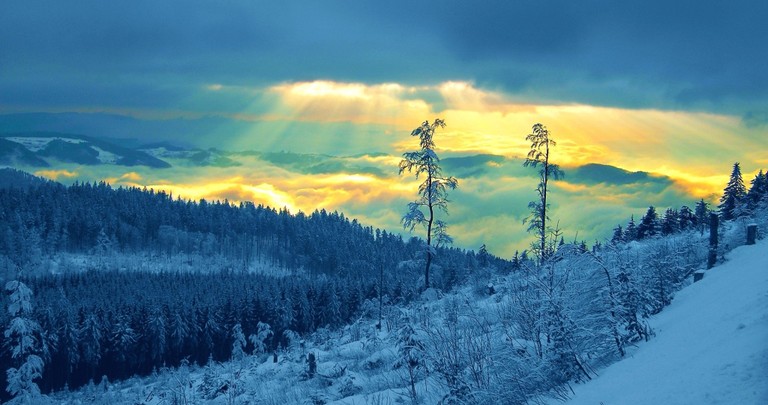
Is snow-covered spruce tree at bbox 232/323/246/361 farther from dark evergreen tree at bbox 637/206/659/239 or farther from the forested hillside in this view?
dark evergreen tree at bbox 637/206/659/239

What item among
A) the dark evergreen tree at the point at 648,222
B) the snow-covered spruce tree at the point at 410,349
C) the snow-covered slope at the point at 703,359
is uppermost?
the dark evergreen tree at the point at 648,222

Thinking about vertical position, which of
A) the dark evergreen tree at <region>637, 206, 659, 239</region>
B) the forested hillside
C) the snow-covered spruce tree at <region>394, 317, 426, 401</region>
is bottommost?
the forested hillside

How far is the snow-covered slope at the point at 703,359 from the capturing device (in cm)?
468

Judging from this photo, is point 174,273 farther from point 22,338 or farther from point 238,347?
point 22,338

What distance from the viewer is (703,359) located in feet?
17.8

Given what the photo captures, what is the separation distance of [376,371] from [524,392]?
16.8ft

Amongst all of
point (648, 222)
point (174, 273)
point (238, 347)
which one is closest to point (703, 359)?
point (238, 347)

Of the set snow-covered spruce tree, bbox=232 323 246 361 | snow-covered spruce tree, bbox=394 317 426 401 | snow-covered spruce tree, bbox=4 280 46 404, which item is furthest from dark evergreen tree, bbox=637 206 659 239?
snow-covered spruce tree, bbox=4 280 46 404

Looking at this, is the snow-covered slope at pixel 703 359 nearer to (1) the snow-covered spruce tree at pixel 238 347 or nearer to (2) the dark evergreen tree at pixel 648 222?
(1) the snow-covered spruce tree at pixel 238 347

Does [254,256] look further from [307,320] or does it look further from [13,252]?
[307,320]

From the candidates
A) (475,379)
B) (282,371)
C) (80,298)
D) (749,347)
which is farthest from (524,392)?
(80,298)

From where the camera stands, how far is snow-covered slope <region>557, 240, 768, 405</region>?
468 cm

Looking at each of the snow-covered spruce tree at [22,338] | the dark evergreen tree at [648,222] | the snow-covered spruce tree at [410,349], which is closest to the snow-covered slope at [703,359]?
the snow-covered spruce tree at [410,349]

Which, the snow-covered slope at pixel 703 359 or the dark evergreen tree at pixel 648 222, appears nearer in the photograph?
the snow-covered slope at pixel 703 359
